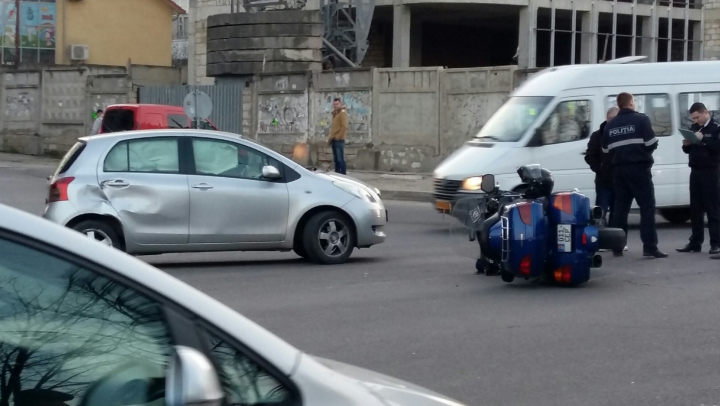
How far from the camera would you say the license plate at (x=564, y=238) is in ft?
31.9

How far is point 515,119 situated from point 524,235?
19.7 feet

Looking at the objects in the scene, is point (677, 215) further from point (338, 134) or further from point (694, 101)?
point (338, 134)

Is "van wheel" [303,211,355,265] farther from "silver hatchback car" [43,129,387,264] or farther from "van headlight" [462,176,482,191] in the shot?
"van headlight" [462,176,482,191]

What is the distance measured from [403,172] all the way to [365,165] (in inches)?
44.2

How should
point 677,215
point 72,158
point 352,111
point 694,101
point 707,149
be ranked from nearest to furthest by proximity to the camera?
1. point 72,158
2. point 707,149
3. point 694,101
4. point 677,215
5. point 352,111

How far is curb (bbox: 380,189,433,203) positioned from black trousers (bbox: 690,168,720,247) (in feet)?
A: 29.7

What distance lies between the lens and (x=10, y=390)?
2361mm

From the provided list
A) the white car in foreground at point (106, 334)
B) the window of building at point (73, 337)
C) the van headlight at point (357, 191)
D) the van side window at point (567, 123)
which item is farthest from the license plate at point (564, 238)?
the window of building at point (73, 337)

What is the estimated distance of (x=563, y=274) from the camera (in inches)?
392

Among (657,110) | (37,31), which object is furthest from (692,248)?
(37,31)

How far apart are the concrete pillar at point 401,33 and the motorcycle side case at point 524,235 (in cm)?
2862

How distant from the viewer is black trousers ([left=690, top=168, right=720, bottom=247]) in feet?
39.5

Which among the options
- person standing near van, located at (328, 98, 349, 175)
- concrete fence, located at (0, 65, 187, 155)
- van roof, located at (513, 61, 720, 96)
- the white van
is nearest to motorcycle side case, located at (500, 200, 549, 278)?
the white van

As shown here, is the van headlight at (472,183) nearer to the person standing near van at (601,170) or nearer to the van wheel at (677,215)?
the person standing near van at (601,170)
